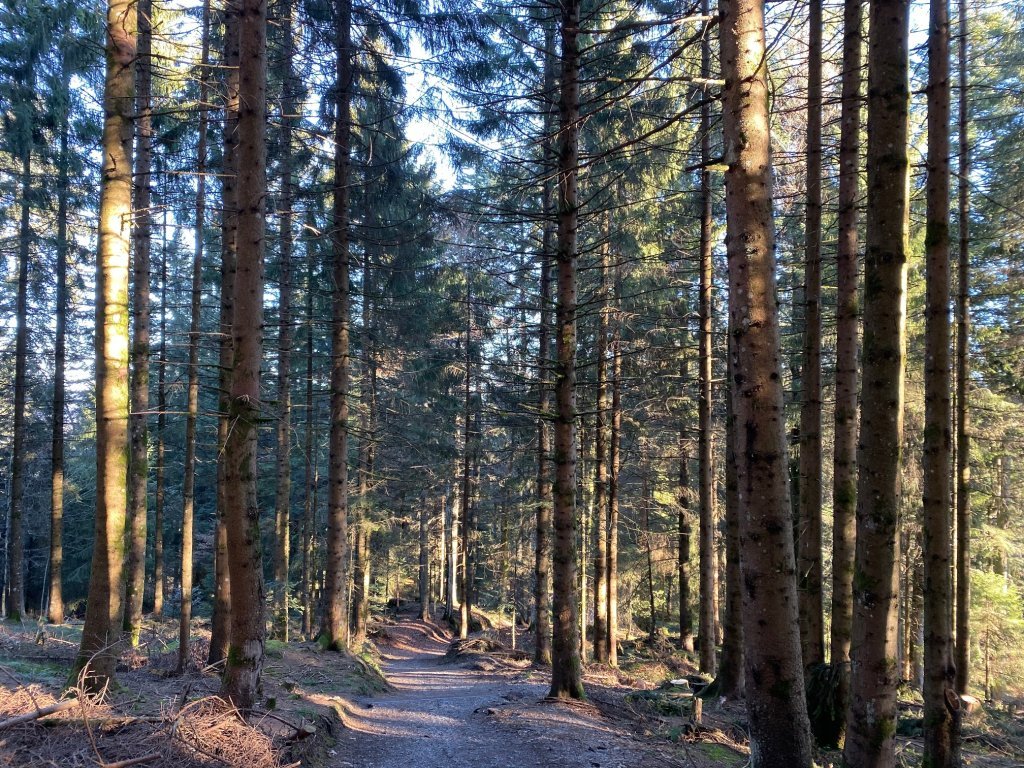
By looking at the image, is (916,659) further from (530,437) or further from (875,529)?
(875,529)

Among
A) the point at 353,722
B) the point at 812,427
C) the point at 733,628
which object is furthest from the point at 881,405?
the point at 353,722

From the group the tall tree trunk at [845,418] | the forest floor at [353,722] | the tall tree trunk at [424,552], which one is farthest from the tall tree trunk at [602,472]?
the tall tree trunk at [424,552]

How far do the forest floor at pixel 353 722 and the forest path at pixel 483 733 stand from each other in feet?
0.09

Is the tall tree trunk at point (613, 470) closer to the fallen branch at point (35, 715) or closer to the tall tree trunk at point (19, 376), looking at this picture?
the fallen branch at point (35, 715)

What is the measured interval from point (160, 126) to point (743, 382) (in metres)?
12.7

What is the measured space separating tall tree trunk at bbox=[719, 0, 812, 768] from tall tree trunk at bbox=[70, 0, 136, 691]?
6465 mm

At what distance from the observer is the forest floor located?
486cm

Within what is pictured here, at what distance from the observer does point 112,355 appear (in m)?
6.86

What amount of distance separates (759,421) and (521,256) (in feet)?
42.9

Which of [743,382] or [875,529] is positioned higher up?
[743,382]

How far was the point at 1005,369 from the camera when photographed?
13781mm

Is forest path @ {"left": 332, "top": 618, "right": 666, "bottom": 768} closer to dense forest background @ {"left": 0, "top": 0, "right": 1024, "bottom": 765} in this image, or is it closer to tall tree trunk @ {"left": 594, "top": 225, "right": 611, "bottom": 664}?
dense forest background @ {"left": 0, "top": 0, "right": 1024, "bottom": 765}

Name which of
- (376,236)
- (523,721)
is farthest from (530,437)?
(523,721)

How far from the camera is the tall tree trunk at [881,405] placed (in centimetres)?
478
